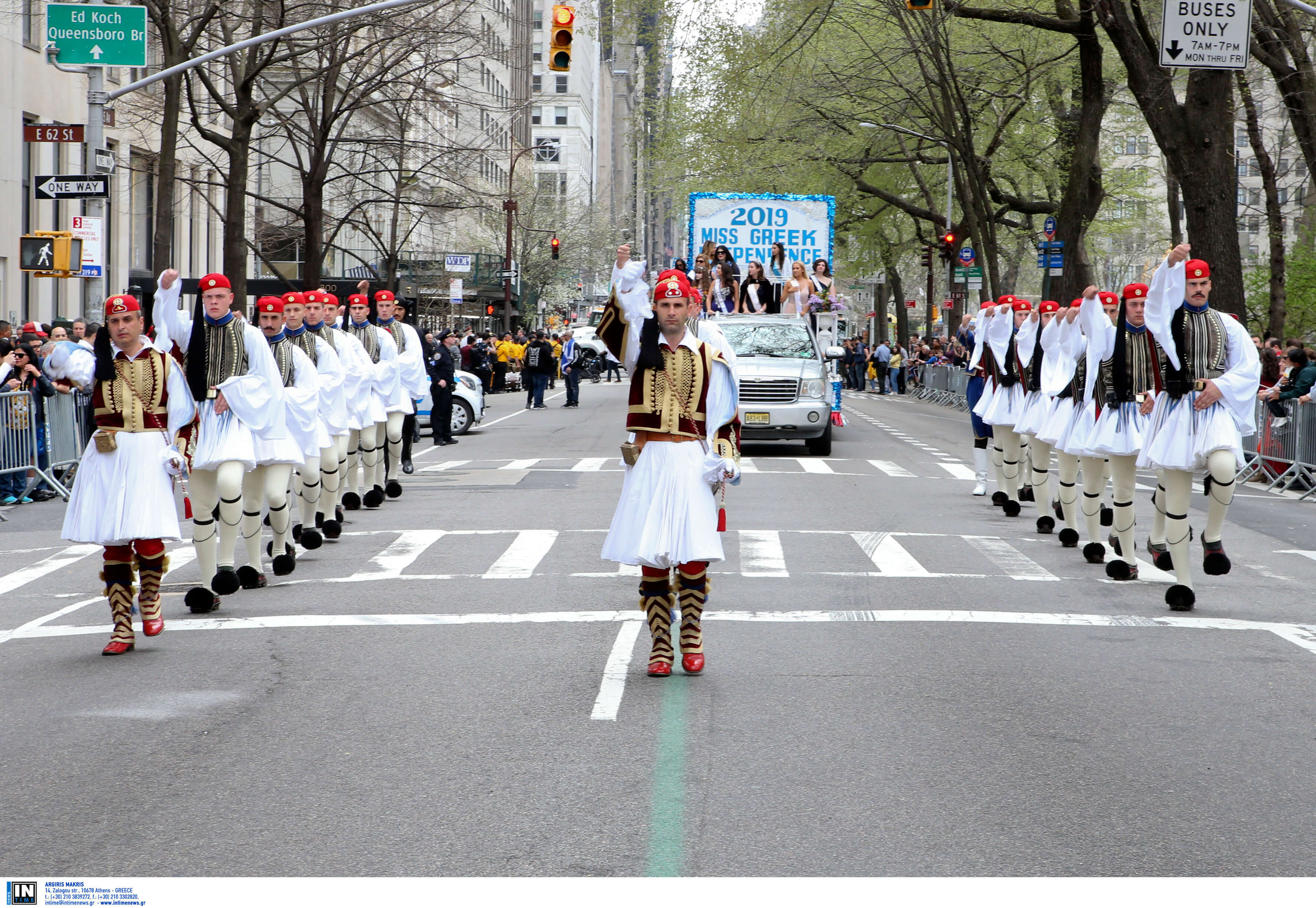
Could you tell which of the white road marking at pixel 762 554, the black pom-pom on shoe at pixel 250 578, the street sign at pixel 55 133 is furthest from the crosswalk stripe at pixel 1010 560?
the street sign at pixel 55 133

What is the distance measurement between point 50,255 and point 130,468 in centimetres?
1195

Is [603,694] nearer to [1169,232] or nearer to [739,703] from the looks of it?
[739,703]

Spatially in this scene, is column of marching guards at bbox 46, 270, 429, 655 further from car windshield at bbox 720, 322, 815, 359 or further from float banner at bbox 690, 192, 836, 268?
float banner at bbox 690, 192, 836, 268

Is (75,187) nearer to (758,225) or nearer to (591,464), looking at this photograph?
(591,464)

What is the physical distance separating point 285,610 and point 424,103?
1160 inches

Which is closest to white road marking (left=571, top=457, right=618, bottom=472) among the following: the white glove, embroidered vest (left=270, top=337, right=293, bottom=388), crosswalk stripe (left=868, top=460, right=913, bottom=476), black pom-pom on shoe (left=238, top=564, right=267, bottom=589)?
crosswalk stripe (left=868, top=460, right=913, bottom=476)

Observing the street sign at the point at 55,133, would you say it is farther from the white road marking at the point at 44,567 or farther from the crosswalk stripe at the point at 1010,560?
the crosswalk stripe at the point at 1010,560

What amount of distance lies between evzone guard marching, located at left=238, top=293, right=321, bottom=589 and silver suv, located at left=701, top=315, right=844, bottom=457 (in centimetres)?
1231

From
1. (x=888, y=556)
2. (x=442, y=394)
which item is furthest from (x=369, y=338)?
(x=442, y=394)

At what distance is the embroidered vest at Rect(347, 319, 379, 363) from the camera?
611 inches

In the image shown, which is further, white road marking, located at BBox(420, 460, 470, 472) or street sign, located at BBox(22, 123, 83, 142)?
white road marking, located at BBox(420, 460, 470, 472)

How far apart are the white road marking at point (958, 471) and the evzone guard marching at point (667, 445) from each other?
1240cm

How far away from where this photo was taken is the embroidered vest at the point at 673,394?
7777 millimetres

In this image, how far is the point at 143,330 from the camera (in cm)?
944
